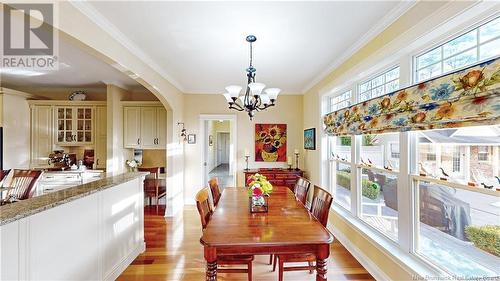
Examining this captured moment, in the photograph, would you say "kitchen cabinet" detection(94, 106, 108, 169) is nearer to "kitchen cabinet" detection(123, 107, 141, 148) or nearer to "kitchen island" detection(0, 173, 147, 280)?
"kitchen cabinet" detection(123, 107, 141, 148)

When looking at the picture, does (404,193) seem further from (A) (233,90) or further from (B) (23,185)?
(B) (23,185)

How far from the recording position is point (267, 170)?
197 inches

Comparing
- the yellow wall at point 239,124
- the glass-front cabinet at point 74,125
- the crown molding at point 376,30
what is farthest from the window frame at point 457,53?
→ the glass-front cabinet at point 74,125

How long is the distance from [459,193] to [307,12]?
190 centimetres

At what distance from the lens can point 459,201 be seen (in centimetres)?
163

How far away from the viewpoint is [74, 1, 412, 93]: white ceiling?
1.99m

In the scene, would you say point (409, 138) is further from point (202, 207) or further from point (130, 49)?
point (130, 49)

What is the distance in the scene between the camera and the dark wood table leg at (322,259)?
65.5 inches

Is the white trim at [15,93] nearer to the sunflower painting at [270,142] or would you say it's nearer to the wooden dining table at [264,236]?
the sunflower painting at [270,142]

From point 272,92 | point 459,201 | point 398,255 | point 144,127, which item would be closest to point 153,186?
point 144,127

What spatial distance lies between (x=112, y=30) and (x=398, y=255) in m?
3.57

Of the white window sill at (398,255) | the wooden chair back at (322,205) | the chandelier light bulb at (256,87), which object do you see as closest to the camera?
the white window sill at (398,255)

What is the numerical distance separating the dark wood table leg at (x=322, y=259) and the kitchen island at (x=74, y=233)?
1.91 metres

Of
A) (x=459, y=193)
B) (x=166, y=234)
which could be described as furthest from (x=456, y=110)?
(x=166, y=234)
